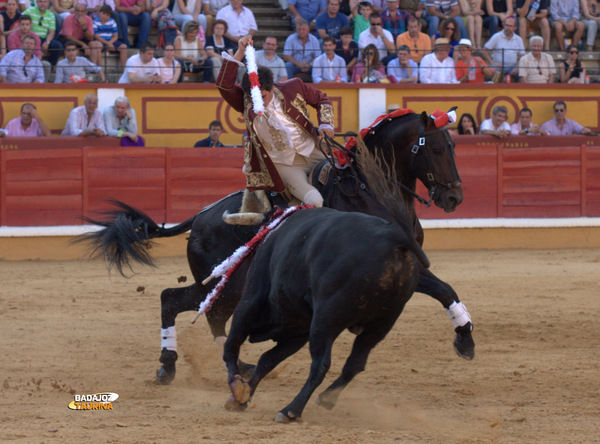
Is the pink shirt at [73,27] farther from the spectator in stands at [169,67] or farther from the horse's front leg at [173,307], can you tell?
the horse's front leg at [173,307]

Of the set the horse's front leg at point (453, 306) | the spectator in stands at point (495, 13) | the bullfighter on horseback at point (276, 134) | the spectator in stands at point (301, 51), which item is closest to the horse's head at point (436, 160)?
the bullfighter on horseback at point (276, 134)

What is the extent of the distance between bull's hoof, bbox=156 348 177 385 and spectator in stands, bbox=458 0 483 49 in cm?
827

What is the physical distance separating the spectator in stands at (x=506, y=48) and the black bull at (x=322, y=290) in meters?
8.12

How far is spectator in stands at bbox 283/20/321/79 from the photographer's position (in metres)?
10.7

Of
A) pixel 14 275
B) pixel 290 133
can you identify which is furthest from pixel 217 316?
pixel 14 275

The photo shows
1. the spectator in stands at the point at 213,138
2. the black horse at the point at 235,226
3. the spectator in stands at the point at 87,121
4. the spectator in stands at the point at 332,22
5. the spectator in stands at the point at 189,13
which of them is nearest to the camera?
the black horse at the point at 235,226

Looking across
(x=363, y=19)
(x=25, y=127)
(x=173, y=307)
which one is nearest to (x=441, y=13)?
(x=363, y=19)

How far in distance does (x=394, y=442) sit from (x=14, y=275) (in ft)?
19.8

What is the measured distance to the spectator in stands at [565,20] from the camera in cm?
1217

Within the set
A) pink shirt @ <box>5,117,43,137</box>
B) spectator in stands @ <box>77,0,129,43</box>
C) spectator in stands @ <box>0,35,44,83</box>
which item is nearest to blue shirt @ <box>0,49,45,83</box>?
spectator in stands @ <box>0,35,44,83</box>

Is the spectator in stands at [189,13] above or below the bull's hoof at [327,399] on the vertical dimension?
above

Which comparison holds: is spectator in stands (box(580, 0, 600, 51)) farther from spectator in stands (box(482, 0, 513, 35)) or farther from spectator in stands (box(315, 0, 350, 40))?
spectator in stands (box(315, 0, 350, 40))

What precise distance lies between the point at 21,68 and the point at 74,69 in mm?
575

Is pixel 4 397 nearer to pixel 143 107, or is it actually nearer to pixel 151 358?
pixel 151 358
